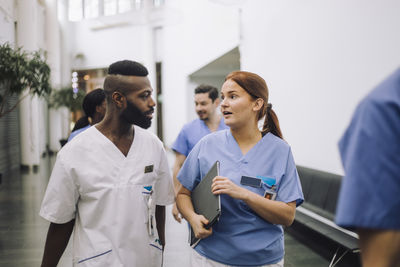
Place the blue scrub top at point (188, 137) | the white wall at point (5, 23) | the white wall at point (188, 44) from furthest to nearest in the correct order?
the white wall at point (188, 44) → the white wall at point (5, 23) → the blue scrub top at point (188, 137)

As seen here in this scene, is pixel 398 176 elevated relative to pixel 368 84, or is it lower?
lower

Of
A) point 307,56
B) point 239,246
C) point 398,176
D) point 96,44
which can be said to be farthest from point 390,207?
point 96,44

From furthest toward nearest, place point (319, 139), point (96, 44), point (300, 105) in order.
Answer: point (96, 44), point (300, 105), point (319, 139)

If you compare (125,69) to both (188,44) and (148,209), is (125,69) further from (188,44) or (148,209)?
(188,44)

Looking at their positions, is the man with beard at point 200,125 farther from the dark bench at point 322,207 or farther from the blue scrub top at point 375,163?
the blue scrub top at point 375,163

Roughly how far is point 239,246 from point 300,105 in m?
3.92

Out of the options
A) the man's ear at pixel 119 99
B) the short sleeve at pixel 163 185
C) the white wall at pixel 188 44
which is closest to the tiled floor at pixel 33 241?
the short sleeve at pixel 163 185

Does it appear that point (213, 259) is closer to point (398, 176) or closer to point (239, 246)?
point (239, 246)

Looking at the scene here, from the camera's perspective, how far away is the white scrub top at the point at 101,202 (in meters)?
1.43

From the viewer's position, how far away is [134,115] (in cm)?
156

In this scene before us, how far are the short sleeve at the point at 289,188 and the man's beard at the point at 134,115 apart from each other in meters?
0.63

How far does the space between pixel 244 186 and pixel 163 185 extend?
1.31 ft

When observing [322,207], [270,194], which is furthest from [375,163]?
[322,207]

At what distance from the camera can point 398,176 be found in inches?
23.0
